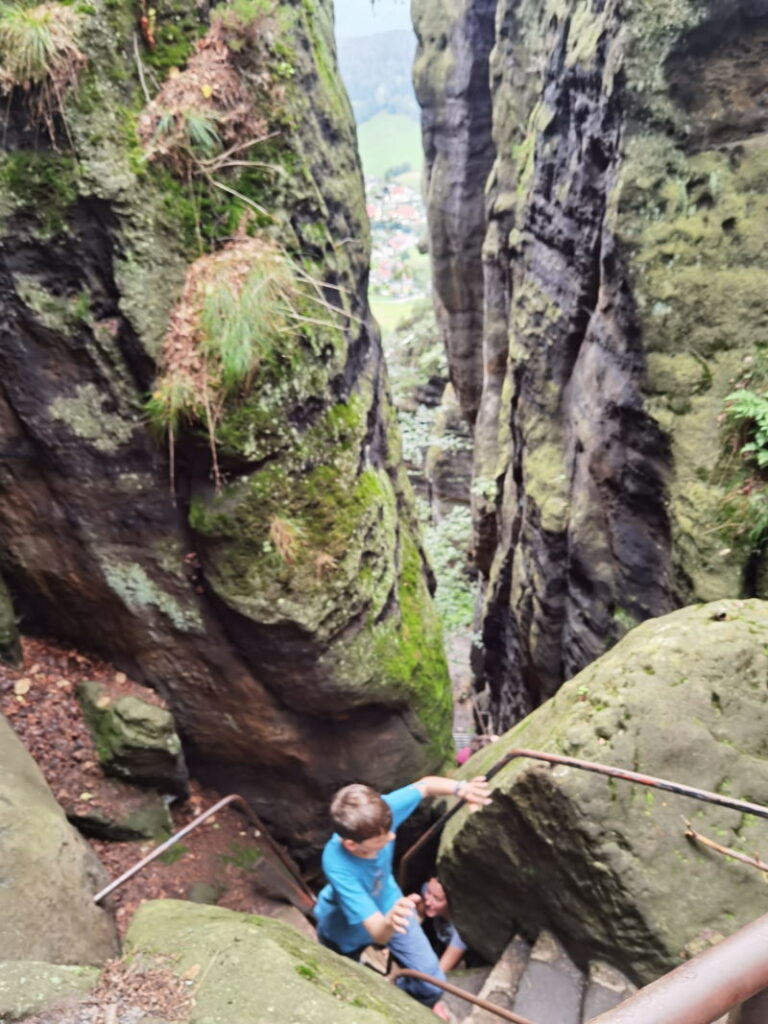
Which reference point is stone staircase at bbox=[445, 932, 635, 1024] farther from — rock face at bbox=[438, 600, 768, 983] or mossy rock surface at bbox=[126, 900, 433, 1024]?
mossy rock surface at bbox=[126, 900, 433, 1024]

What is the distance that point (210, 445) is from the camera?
16.8ft

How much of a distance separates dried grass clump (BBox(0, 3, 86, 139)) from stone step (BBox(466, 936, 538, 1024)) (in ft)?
21.3

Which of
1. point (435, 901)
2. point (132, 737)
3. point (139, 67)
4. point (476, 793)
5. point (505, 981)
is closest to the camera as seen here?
point (505, 981)

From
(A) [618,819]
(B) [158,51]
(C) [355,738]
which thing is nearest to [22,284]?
(B) [158,51]

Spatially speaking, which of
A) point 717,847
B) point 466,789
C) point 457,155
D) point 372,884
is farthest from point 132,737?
point 457,155

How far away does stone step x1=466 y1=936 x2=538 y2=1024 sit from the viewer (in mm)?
3943

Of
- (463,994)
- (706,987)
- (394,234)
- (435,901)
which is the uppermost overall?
(394,234)

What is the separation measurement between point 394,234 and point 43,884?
42.4m

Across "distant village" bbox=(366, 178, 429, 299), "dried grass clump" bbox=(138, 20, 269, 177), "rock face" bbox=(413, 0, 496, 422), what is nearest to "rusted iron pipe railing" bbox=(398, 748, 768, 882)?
"dried grass clump" bbox=(138, 20, 269, 177)

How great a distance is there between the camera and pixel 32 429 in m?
5.12

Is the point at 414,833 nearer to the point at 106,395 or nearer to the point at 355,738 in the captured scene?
the point at 355,738

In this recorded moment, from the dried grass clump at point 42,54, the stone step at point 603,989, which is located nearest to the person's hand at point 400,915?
the stone step at point 603,989

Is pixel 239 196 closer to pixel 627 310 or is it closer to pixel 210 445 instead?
pixel 210 445

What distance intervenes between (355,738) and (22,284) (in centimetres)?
498
